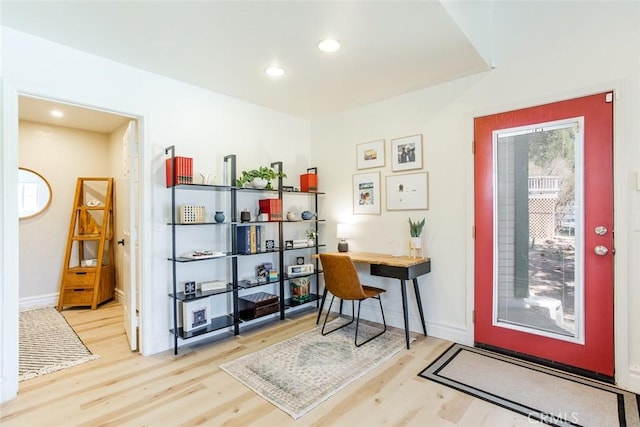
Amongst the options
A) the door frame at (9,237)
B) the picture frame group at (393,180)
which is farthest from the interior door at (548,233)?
the door frame at (9,237)

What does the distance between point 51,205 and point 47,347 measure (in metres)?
2.29

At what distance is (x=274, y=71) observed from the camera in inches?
111

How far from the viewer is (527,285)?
2.64 metres

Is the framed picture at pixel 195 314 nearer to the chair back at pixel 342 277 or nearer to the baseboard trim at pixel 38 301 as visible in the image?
the chair back at pixel 342 277

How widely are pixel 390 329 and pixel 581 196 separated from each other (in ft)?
6.62

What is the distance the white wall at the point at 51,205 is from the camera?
4.24m

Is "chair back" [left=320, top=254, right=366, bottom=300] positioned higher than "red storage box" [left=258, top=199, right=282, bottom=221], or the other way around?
"red storage box" [left=258, top=199, right=282, bottom=221]

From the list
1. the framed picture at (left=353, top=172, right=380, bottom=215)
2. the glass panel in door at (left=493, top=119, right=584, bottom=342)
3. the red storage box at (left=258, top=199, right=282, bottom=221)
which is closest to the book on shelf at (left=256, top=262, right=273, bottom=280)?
the red storage box at (left=258, top=199, right=282, bottom=221)

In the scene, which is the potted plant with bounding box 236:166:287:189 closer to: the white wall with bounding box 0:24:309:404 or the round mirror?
the white wall with bounding box 0:24:309:404

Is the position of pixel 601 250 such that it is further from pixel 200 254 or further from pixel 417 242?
pixel 200 254

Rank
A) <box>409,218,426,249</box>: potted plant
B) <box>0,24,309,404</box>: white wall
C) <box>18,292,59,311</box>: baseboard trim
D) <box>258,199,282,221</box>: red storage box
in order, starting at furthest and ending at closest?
<box>18,292,59,311</box>: baseboard trim < <box>258,199,282,221</box>: red storage box < <box>409,218,426,249</box>: potted plant < <box>0,24,309,404</box>: white wall

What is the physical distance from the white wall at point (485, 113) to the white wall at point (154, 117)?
42.7 inches

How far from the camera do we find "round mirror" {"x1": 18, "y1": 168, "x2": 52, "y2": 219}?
4223mm

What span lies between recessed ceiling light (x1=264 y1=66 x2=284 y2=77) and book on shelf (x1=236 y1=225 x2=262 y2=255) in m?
1.43
